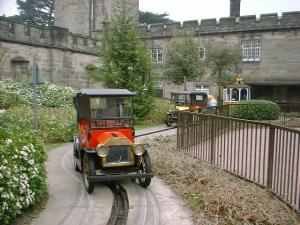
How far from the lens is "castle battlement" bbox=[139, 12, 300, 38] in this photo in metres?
33.9

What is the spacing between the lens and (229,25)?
119 feet

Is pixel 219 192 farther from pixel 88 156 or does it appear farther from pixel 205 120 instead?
pixel 205 120

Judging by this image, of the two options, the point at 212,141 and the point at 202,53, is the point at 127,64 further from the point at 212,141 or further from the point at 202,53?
the point at 202,53

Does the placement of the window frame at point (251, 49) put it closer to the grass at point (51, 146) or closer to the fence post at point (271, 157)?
the grass at point (51, 146)

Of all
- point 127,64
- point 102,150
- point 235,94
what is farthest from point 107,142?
point 235,94

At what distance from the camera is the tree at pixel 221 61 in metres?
33.2

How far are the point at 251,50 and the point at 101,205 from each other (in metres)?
31.8

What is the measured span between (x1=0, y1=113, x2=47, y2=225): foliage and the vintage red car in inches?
46.3

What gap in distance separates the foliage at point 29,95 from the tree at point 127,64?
2.67m

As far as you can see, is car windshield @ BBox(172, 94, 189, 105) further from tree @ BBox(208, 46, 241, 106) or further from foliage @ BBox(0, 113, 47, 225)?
foliage @ BBox(0, 113, 47, 225)

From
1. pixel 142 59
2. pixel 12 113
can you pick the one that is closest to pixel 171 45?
pixel 142 59

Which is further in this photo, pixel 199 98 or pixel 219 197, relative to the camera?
pixel 199 98

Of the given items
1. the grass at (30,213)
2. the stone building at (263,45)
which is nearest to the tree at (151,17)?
the stone building at (263,45)

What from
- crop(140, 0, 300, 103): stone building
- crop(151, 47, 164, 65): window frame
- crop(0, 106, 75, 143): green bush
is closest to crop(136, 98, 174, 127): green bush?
crop(0, 106, 75, 143): green bush
